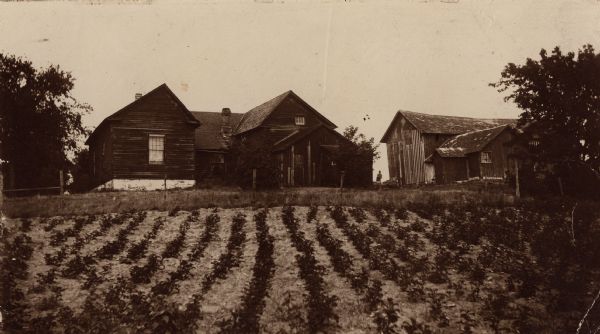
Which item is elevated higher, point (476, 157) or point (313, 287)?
point (476, 157)

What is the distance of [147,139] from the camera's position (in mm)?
30750

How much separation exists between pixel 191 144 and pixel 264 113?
8.17 metres

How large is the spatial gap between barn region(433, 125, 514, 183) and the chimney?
16.0m

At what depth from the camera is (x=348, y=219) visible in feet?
62.5

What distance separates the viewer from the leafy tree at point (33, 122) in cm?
3447

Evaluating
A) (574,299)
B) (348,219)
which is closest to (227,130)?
(348,219)

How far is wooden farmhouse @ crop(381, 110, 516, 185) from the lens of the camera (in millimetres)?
36281

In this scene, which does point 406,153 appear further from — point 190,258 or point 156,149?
point 190,258

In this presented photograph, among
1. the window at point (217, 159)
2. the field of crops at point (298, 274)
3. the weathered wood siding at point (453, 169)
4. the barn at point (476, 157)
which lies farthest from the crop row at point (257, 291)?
the barn at point (476, 157)

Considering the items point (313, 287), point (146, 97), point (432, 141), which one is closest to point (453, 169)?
point (432, 141)

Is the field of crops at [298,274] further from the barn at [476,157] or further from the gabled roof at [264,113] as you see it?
the gabled roof at [264,113]

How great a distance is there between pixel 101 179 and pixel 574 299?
1159 inches

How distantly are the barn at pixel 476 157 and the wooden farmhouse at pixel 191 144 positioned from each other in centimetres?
680

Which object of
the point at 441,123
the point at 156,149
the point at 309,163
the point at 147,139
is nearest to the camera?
the point at 147,139
